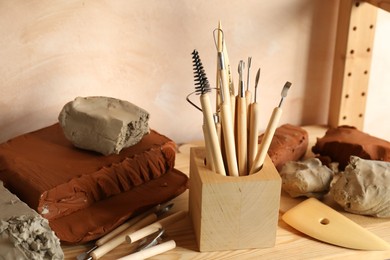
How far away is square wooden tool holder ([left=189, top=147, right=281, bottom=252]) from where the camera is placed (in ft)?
1.83

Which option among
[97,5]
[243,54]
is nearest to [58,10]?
[97,5]

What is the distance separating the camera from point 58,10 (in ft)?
2.31

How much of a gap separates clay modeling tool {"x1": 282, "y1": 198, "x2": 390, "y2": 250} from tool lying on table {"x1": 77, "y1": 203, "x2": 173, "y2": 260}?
0.47 feet

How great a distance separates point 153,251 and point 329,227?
7.7 inches

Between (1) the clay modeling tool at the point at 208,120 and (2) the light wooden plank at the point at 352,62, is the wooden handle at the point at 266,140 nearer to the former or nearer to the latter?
(1) the clay modeling tool at the point at 208,120

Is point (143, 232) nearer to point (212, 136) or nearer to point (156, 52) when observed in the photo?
point (212, 136)

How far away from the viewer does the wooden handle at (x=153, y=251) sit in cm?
55

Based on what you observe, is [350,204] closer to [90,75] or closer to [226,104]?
[226,104]

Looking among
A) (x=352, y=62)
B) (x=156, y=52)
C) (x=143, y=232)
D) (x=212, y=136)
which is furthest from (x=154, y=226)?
(x=352, y=62)

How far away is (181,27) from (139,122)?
19 centimetres

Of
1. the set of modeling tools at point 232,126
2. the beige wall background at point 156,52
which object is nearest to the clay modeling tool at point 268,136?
the set of modeling tools at point 232,126

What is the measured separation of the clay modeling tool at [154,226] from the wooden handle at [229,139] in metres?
0.09

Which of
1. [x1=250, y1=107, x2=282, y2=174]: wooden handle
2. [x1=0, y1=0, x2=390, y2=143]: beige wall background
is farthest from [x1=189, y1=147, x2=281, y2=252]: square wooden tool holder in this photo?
[x1=0, y1=0, x2=390, y2=143]: beige wall background

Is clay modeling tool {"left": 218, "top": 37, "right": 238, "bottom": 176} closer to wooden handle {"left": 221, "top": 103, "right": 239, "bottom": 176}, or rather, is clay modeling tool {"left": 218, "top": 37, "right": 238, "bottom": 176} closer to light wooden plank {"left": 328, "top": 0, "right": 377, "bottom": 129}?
wooden handle {"left": 221, "top": 103, "right": 239, "bottom": 176}
